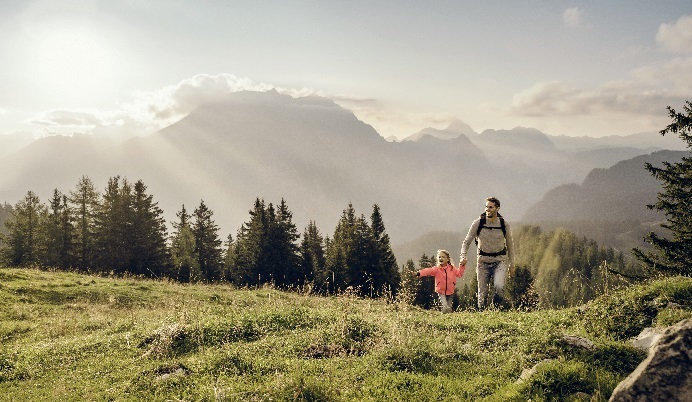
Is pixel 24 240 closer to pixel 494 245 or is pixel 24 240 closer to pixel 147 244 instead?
pixel 147 244

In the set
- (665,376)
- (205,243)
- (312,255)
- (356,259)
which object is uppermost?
(665,376)

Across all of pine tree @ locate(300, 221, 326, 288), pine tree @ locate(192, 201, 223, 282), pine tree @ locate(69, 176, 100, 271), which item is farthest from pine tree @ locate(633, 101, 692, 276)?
pine tree @ locate(69, 176, 100, 271)

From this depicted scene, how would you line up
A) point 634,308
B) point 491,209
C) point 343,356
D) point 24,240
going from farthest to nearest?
point 24,240, point 491,209, point 634,308, point 343,356

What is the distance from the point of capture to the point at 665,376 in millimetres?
4445

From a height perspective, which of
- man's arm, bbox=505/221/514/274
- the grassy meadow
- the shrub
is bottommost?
the grassy meadow

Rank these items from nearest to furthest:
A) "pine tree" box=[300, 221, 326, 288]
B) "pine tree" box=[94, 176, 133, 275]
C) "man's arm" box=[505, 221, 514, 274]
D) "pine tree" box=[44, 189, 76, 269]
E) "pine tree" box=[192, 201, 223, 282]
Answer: "man's arm" box=[505, 221, 514, 274]
"pine tree" box=[94, 176, 133, 275]
"pine tree" box=[44, 189, 76, 269]
"pine tree" box=[300, 221, 326, 288]
"pine tree" box=[192, 201, 223, 282]

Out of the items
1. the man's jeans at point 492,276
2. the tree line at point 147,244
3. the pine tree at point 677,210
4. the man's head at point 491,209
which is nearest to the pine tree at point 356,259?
the tree line at point 147,244

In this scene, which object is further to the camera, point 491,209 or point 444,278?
point 444,278

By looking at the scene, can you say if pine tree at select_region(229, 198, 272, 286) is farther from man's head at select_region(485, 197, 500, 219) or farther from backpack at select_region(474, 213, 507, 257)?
man's head at select_region(485, 197, 500, 219)

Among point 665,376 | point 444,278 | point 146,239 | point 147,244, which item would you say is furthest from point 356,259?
point 665,376

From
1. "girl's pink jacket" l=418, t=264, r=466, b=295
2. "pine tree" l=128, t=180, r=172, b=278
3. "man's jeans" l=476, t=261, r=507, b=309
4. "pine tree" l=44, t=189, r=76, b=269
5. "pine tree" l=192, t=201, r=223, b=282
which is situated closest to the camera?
"man's jeans" l=476, t=261, r=507, b=309

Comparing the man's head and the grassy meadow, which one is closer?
the grassy meadow

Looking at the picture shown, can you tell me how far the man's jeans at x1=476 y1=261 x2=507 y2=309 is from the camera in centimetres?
1234

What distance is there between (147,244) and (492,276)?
149 feet
